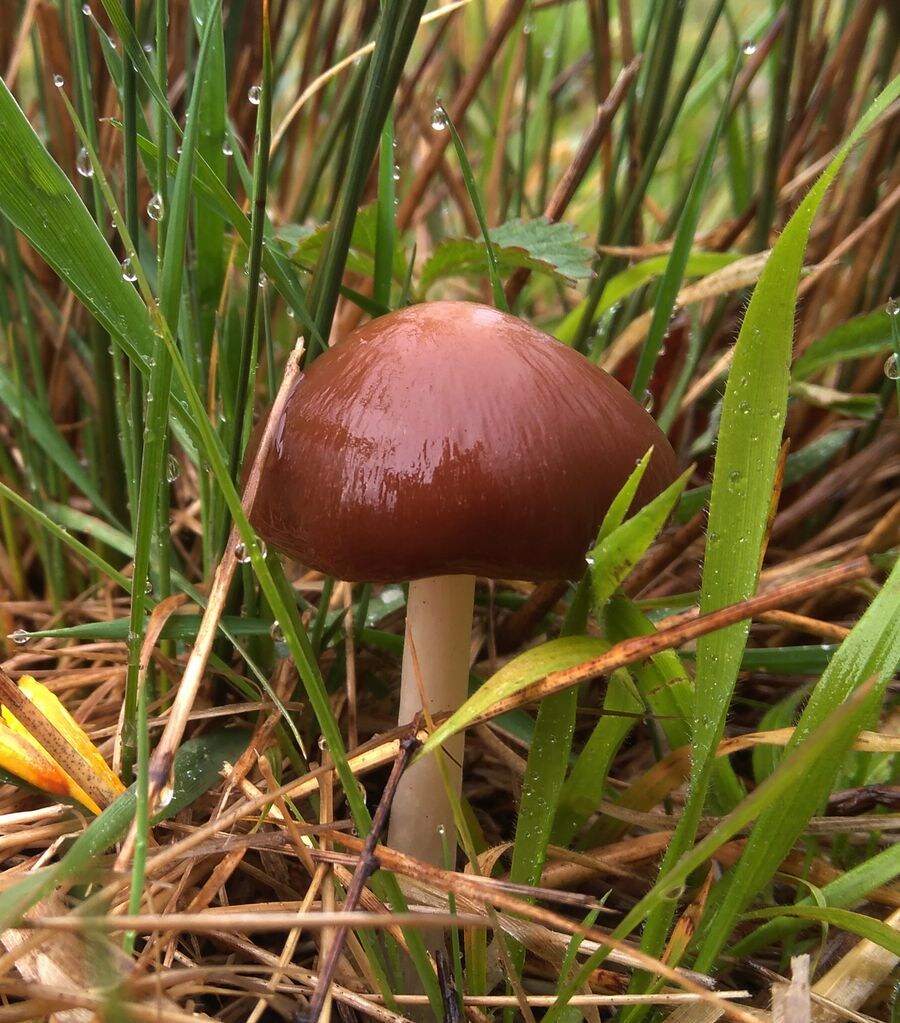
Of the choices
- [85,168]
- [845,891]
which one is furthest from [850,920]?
[85,168]

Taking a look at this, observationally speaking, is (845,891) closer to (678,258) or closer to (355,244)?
(678,258)

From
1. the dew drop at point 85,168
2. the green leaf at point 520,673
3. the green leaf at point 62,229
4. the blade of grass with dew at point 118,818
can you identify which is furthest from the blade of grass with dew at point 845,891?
the dew drop at point 85,168

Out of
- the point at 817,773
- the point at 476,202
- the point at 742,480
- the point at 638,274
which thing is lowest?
the point at 817,773

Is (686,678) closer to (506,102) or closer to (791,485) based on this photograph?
(791,485)

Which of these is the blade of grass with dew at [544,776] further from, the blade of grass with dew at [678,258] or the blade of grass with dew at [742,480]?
the blade of grass with dew at [678,258]

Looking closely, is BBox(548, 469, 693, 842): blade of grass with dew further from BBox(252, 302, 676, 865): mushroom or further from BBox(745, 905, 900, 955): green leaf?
BBox(745, 905, 900, 955): green leaf

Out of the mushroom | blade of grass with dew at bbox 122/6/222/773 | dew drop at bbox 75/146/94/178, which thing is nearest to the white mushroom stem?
the mushroom

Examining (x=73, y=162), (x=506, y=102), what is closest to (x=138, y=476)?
(x=73, y=162)
